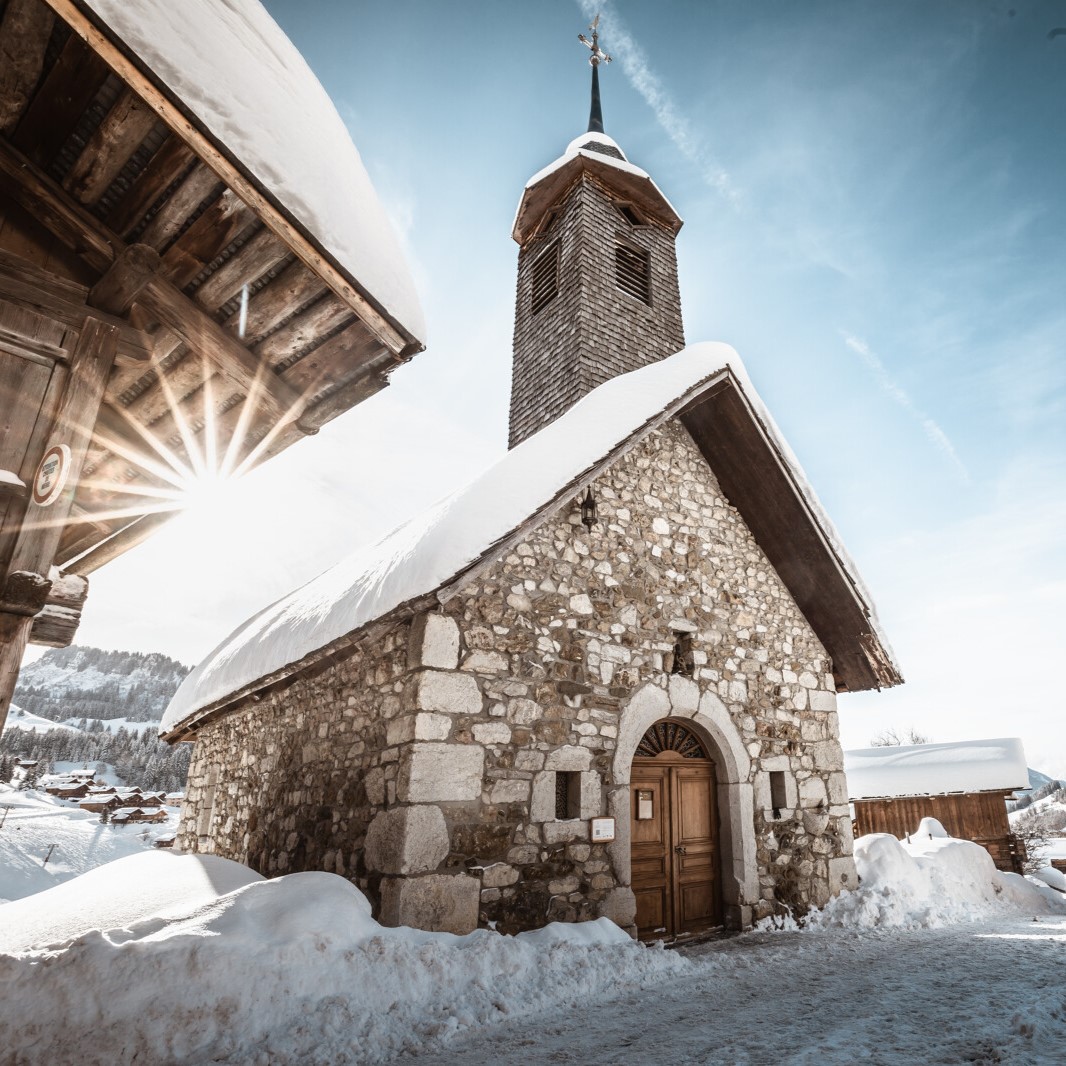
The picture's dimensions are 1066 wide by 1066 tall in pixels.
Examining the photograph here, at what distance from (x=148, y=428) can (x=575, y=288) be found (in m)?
7.69

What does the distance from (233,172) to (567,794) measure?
15.4 ft

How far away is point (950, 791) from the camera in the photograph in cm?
1562

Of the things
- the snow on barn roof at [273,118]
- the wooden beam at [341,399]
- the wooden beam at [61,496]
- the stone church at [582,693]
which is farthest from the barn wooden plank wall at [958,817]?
the wooden beam at [61,496]

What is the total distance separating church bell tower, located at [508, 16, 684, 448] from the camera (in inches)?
385

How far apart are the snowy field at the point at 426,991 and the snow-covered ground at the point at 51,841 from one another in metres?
8.96

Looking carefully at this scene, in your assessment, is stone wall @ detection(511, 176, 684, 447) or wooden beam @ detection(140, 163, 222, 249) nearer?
wooden beam @ detection(140, 163, 222, 249)

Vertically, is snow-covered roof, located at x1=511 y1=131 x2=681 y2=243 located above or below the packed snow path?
above

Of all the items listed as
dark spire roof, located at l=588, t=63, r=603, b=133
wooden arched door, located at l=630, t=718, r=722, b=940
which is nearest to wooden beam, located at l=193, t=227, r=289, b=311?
wooden arched door, located at l=630, t=718, r=722, b=940

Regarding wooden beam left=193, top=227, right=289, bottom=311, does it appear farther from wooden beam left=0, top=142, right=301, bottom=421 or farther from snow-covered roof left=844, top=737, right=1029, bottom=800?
snow-covered roof left=844, top=737, right=1029, bottom=800

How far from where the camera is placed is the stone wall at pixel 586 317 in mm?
9656

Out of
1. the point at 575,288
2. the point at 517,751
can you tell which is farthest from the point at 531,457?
the point at 575,288

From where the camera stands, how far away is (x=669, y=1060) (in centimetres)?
278

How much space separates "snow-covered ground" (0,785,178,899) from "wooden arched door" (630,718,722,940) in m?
9.34

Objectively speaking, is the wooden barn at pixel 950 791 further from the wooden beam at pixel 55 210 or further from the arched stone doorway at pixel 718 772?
the wooden beam at pixel 55 210
